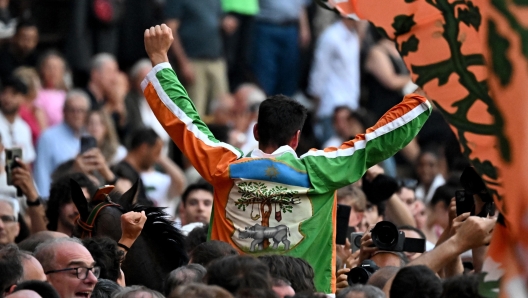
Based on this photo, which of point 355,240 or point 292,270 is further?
point 355,240

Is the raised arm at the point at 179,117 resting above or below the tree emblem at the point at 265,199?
above

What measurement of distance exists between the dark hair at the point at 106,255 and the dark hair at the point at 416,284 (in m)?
1.81

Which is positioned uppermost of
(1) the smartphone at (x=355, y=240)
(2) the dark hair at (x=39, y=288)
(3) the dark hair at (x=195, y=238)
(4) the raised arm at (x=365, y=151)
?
(4) the raised arm at (x=365, y=151)

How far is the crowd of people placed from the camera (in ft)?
20.3

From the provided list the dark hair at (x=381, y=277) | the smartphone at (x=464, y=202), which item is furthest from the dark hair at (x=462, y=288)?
the smartphone at (x=464, y=202)

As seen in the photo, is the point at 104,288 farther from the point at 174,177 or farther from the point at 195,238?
the point at 174,177

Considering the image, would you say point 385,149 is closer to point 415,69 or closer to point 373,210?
point 415,69

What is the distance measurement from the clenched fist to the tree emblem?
0.94 metres

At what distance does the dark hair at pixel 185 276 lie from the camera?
597 centimetres

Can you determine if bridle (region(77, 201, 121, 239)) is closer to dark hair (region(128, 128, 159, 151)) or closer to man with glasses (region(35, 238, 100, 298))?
man with glasses (region(35, 238, 100, 298))

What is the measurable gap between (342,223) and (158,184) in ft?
15.6

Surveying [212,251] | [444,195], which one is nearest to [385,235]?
[212,251]

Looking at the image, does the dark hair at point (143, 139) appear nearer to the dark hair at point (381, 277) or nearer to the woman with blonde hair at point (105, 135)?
the woman with blonde hair at point (105, 135)

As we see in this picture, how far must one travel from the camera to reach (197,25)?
15289 millimetres
